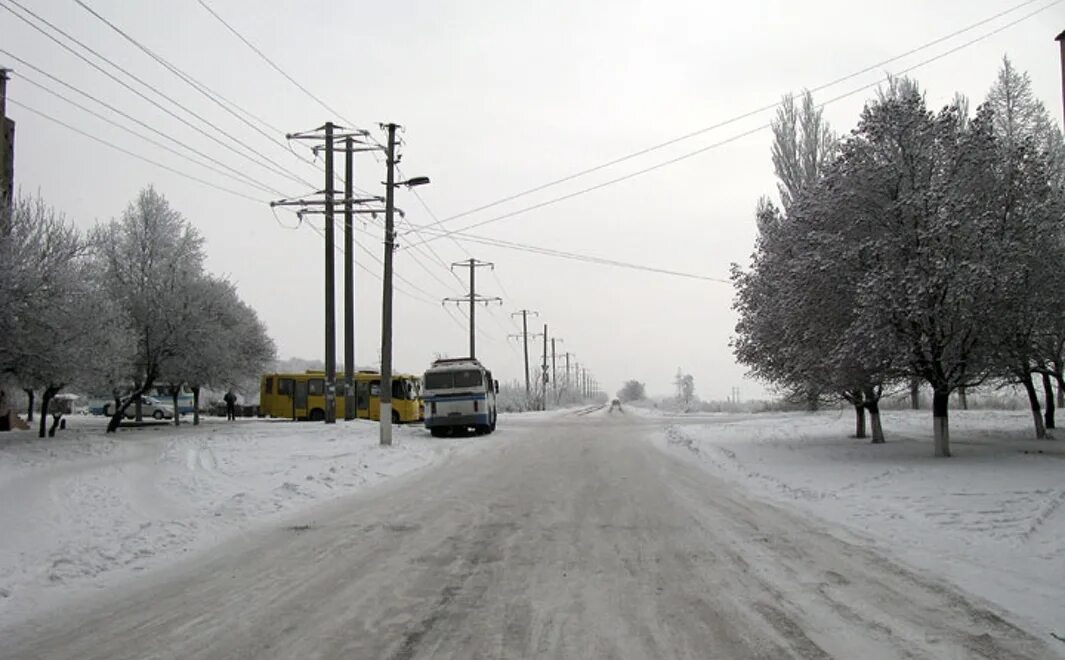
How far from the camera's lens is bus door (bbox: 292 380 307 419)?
A: 4141cm

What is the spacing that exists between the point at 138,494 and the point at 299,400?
30.4m

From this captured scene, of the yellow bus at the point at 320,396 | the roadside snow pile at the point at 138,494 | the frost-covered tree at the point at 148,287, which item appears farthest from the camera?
the yellow bus at the point at 320,396

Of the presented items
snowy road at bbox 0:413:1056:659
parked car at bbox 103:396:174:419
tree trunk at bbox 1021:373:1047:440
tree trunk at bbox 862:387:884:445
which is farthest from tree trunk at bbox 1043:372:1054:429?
parked car at bbox 103:396:174:419

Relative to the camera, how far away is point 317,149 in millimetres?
29141

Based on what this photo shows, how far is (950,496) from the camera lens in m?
11.0

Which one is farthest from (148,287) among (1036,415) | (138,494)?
(1036,415)

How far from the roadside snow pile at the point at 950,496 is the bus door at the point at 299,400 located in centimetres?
2488

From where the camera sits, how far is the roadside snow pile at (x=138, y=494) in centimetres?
763

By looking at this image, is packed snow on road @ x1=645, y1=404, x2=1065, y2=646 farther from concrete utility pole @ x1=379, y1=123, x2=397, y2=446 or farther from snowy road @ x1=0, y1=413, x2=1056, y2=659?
concrete utility pole @ x1=379, y1=123, x2=397, y2=446

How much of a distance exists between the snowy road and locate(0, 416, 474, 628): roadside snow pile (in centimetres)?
82

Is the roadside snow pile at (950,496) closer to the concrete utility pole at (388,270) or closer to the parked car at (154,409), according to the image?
the concrete utility pole at (388,270)

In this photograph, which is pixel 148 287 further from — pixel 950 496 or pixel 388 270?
pixel 950 496

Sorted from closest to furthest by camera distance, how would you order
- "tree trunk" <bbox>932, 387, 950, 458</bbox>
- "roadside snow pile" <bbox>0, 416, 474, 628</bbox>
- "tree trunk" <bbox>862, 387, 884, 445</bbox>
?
"roadside snow pile" <bbox>0, 416, 474, 628</bbox>, "tree trunk" <bbox>932, 387, 950, 458</bbox>, "tree trunk" <bbox>862, 387, 884, 445</bbox>

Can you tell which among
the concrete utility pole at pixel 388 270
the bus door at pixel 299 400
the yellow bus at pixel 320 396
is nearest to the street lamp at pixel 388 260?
the concrete utility pole at pixel 388 270
